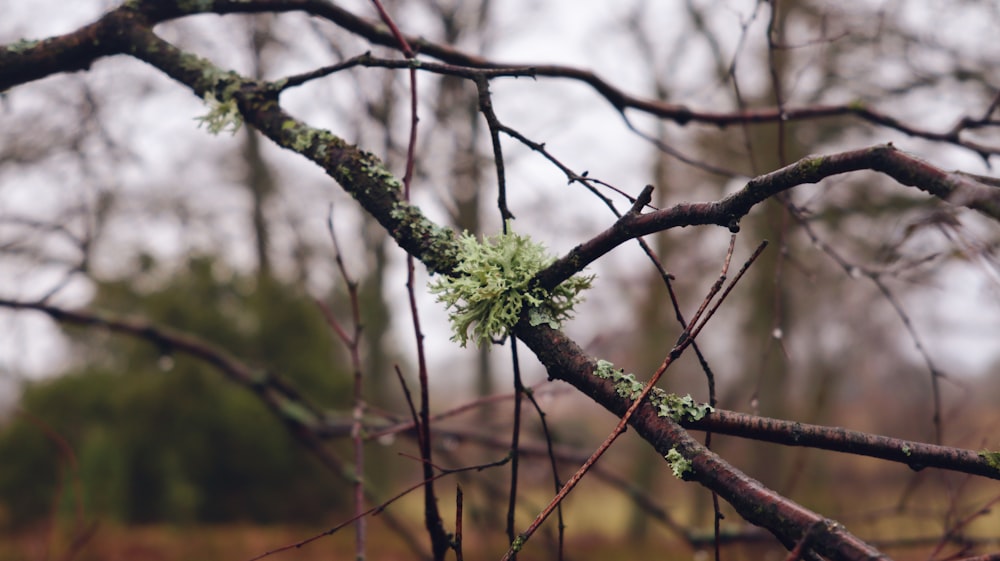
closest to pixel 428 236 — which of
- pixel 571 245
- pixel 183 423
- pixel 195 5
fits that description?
pixel 195 5

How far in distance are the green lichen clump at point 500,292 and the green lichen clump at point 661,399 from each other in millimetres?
129

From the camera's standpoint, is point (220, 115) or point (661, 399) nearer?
point (661, 399)

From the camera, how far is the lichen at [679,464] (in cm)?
85

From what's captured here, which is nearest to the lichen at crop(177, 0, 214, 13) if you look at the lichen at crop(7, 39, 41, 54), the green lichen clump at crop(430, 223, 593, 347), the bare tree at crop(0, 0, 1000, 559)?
the bare tree at crop(0, 0, 1000, 559)

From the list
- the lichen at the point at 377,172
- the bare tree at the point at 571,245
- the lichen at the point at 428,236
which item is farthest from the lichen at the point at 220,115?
the lichen at the point at 428,236

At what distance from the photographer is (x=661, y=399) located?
0.94 meters

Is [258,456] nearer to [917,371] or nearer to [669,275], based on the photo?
[669,275]

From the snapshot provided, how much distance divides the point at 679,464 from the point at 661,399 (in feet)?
0.38

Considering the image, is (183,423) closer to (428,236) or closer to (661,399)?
(428,236)

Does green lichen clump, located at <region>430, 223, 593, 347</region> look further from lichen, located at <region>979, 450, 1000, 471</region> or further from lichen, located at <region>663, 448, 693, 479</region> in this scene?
lichen, located at <region>979, 450, 1000, 471</region>

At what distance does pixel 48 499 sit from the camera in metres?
7.86

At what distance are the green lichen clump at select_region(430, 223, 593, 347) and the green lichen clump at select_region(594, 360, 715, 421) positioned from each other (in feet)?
0.42

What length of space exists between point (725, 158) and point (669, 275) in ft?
30.6

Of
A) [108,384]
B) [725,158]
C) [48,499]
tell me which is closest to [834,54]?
[725,158]
